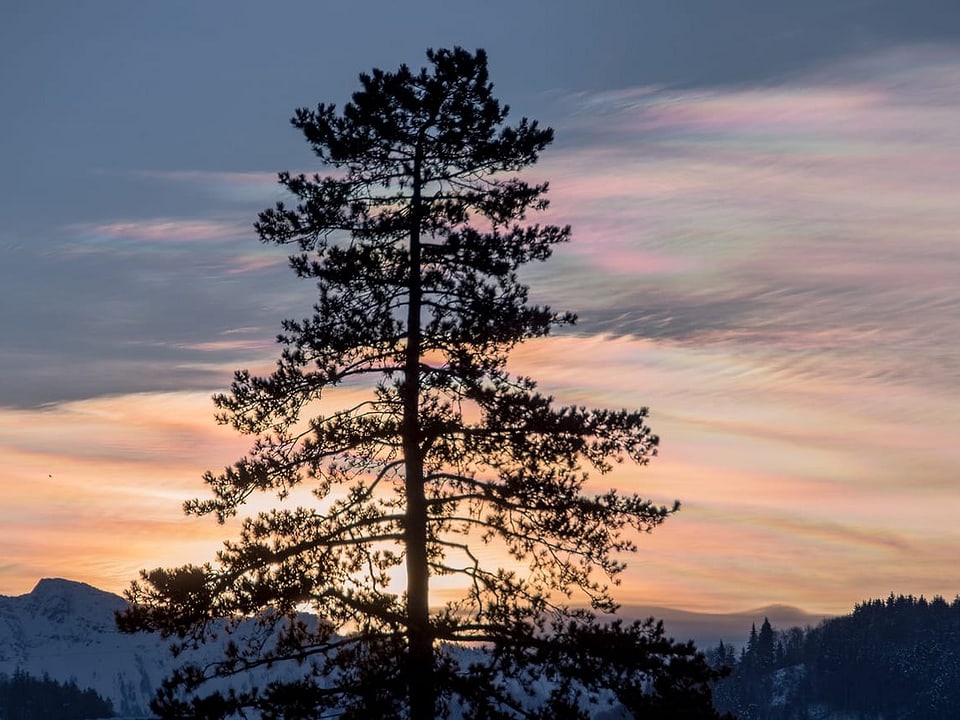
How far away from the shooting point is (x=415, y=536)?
28.0 m

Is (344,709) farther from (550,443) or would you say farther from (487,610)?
(550,443)

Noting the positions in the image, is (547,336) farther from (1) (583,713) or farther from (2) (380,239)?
(1) (583,713)

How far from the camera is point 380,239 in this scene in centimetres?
2898

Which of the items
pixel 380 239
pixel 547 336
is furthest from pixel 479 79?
pixel 547 336

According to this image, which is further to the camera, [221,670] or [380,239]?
[380,239]

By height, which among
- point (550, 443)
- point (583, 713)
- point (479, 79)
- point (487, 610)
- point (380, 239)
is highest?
point (479, 79)

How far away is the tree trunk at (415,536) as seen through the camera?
1069 inches

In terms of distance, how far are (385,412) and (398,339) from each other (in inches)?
59.1

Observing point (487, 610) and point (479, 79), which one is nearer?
point (487, 610)

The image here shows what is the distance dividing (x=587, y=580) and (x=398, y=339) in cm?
612

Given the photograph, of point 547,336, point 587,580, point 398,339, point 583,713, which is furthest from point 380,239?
point 583,713

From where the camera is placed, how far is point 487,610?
27.5 m

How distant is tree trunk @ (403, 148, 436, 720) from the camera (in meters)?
27.1

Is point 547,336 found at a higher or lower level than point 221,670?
higher
